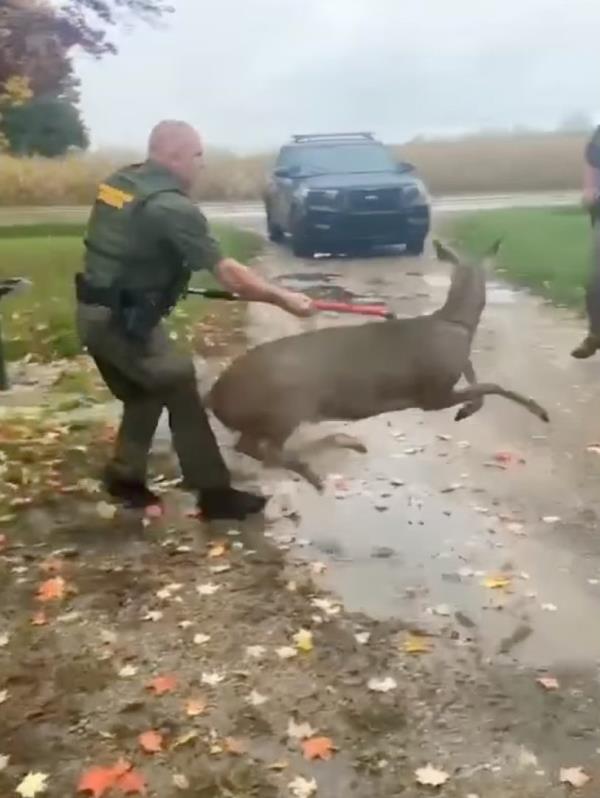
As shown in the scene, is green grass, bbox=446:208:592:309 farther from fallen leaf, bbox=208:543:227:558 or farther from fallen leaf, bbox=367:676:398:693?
fallen leaf, bbox=367:676:398:693

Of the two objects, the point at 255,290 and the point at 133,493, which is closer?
the point at 255,290

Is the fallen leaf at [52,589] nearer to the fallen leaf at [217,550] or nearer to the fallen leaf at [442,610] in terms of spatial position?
the fallen leaf at [217,550]

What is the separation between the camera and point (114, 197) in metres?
4.29

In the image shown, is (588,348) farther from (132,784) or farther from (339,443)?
(132,784)

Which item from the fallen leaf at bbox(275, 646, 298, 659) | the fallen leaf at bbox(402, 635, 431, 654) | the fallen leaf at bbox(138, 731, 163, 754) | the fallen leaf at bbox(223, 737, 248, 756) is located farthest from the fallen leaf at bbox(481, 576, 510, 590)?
the fallen leaf at bbox(138, 731, 163, 754)

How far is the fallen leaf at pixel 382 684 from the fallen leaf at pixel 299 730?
25cm

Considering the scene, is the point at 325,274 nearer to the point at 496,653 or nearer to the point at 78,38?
the point at 78,38

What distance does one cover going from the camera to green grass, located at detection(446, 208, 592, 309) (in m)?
5.32

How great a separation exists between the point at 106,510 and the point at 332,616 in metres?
1.30

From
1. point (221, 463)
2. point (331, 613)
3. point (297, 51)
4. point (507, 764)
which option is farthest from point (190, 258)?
point (507, 764)

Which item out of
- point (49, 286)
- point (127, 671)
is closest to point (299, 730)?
point (127, 671)

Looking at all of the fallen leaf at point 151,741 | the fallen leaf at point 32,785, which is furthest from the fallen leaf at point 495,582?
the fallen leaf at point 32,785

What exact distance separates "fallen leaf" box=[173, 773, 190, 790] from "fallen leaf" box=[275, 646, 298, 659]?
65cm

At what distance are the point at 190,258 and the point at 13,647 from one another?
131 cm
